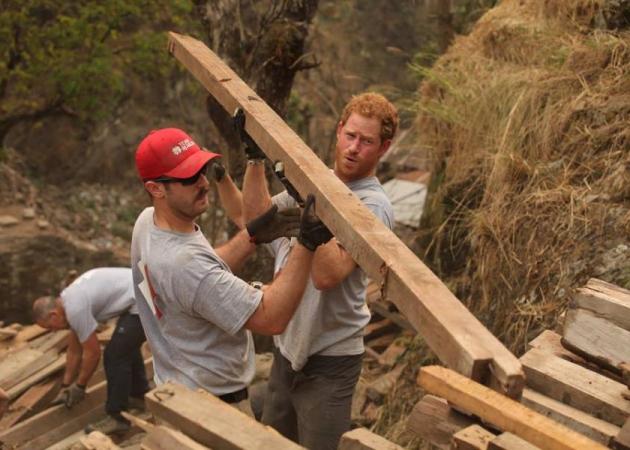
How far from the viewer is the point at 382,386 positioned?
6215mm

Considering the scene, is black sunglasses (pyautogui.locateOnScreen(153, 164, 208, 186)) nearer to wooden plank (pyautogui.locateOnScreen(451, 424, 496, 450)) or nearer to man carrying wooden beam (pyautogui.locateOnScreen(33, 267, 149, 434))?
wooden plank (pyautogui.locateOnScreen(451, 424, 496, 450))

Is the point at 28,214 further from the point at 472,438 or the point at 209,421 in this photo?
the point at 472,438

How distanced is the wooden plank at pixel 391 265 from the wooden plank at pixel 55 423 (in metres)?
3.35

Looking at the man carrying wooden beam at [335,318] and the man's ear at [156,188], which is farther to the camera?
the man carrying wooden beam at [335,318]

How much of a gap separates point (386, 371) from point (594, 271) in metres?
2.48

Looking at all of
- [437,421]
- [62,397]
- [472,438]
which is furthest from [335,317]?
[62,397]

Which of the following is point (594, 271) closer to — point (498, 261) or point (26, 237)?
point (498, 261)

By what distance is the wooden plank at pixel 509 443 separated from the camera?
81.0 inches

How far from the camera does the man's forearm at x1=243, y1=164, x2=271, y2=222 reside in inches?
147

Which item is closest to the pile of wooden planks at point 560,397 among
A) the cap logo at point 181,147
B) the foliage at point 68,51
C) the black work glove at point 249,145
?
the cap logo at point 181,147

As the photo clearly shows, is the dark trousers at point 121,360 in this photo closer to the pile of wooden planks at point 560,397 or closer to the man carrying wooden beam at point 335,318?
the man carrying wooden beam at point 335,318

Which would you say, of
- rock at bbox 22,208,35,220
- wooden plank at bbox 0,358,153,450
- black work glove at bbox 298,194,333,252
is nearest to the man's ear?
black work glove at bbox 298,194,333,252

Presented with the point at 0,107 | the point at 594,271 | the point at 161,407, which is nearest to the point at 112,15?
the point at 0,107

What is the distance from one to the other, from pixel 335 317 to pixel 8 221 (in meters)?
13.6
